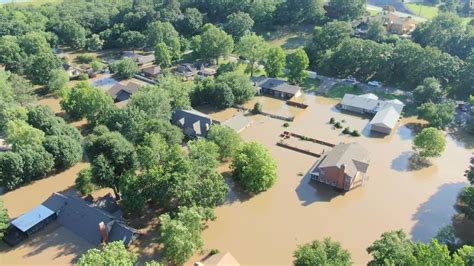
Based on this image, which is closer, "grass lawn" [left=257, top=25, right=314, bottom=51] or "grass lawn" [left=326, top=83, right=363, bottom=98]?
"grass lawn" [left=326, top=83, right=363, bottom=98]

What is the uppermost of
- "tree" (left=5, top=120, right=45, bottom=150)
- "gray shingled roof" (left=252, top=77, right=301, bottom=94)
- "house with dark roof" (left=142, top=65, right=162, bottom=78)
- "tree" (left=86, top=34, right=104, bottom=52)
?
"tree" (left=5, top=120, right=45, bottom=150)

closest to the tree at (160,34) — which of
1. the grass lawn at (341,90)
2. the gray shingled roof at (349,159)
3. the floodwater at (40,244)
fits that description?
the grass lawn at (341,90)

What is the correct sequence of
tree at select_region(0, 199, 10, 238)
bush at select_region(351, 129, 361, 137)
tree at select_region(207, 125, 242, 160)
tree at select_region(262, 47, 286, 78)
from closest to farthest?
tree at select_region(0, 199, 10, 238)
tree at select_region(207, 125, 242, 160)
bush at select_region(351, 129, 361, 137)
tree at select_region(262, 47, 286, 78)

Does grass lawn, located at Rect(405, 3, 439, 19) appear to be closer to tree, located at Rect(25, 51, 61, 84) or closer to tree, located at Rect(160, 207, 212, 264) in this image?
tree, located at Rect(25, 51, 61, 84)

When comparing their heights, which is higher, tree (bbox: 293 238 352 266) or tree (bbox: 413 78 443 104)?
tree (bbox: 293 238 352 266)

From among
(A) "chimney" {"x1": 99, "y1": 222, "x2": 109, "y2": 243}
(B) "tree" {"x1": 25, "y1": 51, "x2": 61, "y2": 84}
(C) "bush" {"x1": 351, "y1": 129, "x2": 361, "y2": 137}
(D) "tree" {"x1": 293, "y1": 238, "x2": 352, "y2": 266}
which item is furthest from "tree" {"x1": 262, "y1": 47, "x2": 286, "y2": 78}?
(A) "chimney" {"x1": 99, "y1": 222, "x2": 109, "y2": 243}

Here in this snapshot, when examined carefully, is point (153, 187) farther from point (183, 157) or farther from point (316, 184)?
point (316, 184)
